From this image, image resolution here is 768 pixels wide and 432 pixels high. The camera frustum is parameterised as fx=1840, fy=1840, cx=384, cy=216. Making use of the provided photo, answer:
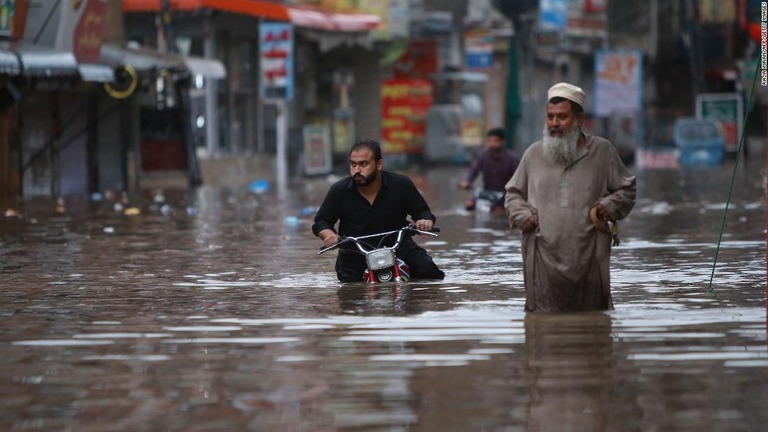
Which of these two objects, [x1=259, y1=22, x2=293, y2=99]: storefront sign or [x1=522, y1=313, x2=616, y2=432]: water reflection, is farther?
[x1=259, y1=22, x2=293, y2=99]: storefront sign

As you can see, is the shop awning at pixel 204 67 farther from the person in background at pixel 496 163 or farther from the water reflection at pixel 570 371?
the water reflection at pixel 570 371

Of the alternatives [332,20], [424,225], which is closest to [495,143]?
[424,225]

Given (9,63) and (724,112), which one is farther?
(724,112)

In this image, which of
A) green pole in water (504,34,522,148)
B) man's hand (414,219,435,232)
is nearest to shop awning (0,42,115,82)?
man's hand (414,219,435,232)

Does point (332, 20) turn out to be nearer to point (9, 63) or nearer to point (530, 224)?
point (9, 63)

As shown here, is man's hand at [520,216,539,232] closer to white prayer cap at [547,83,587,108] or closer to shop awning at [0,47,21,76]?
white prayer cap at [547,83,587,108]

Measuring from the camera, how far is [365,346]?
9.48m

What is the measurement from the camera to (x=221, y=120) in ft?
139

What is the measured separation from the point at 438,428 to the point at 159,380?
1.84m

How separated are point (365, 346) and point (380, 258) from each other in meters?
2.80

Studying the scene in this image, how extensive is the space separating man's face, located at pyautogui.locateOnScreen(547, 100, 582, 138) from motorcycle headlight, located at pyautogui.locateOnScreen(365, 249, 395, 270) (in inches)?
92.5

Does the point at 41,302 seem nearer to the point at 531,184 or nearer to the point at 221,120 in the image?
the point at 531,184

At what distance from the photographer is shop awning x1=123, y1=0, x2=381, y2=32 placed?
3750 cm

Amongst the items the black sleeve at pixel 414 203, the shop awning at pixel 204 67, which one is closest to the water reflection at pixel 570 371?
the black sleeve at pixel 414 203
